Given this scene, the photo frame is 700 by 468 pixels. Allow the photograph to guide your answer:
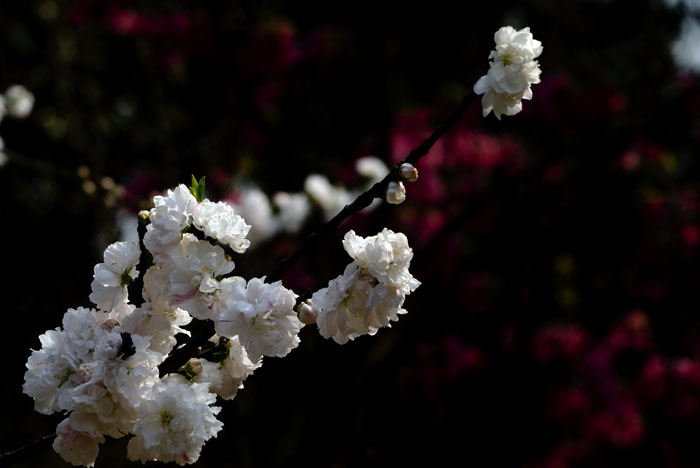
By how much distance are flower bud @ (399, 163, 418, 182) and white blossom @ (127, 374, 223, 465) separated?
0.38m

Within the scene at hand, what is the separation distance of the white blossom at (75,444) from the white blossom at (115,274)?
0.51 feet

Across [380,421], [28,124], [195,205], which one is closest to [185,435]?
[195,205]

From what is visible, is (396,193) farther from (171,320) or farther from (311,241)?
(171,320)

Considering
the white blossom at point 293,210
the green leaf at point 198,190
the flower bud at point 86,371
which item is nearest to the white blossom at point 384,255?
the green leaf at point 198,190

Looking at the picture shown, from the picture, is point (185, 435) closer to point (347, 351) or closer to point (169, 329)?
point (169, 329)

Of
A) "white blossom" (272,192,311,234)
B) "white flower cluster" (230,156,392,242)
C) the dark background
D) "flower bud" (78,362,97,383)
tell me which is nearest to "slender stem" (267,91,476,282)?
"flower bud" (78,362,97,383)

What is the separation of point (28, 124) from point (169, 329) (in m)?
5.30

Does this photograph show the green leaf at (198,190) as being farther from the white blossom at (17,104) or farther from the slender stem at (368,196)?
the white blossom at (17,104)

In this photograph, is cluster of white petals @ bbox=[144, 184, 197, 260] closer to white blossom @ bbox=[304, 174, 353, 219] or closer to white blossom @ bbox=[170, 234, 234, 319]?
white blossom @ bbox=[170, 234, 234, 319]

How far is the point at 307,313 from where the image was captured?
0.89m

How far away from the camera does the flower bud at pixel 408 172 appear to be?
0.90 m

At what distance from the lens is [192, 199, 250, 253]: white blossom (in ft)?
2.78

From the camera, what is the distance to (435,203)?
3.83 metres

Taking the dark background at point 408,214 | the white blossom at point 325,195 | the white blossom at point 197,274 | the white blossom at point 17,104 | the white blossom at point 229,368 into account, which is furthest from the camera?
the dark background at point 408,214
